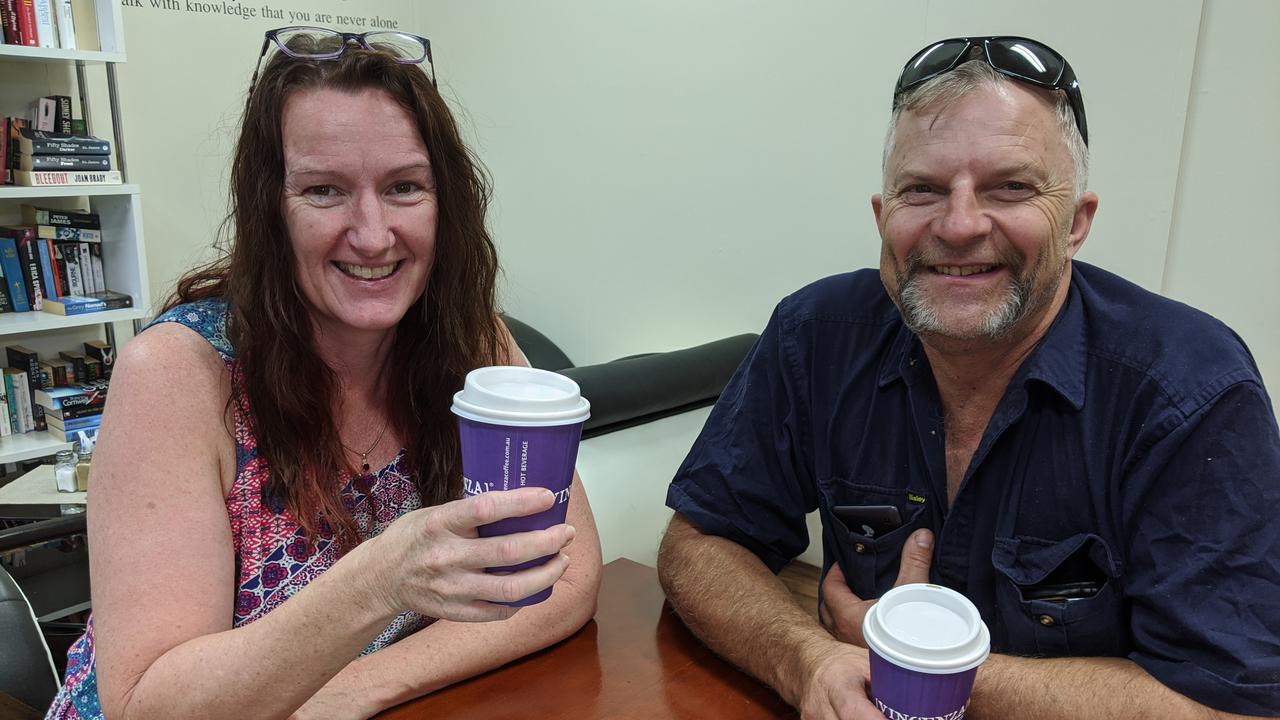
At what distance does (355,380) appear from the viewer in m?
1.36

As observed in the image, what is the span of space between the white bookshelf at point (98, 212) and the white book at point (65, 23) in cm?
6

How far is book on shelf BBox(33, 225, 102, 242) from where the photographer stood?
3.33 meters

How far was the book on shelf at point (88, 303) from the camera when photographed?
326cm

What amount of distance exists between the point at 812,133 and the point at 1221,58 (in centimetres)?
116

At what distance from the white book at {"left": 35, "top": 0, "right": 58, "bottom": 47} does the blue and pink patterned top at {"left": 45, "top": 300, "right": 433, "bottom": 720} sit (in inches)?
103

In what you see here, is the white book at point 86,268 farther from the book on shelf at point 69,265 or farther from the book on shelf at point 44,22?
the book on shelf at point 44,22

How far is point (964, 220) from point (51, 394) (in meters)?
3.54

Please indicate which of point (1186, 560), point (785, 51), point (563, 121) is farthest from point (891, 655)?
point (563, 121)

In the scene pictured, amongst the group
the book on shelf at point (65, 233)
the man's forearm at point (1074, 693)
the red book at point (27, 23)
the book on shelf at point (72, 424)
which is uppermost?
the red book at point (27, 23)

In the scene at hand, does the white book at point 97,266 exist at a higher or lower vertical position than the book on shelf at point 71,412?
higher

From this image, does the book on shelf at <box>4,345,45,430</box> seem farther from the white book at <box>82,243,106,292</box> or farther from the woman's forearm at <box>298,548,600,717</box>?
the woman's forearm at <box>298,548,600,717</box>

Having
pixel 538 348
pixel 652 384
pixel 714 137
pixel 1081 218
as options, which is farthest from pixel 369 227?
pixel 538 348

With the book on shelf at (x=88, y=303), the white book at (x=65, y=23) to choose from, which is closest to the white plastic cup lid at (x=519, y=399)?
the book on shelf at (x=88, y=303)

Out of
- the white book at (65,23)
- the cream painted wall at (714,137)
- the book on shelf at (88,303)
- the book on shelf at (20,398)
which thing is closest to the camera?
the cream painted wall at (714,137)
